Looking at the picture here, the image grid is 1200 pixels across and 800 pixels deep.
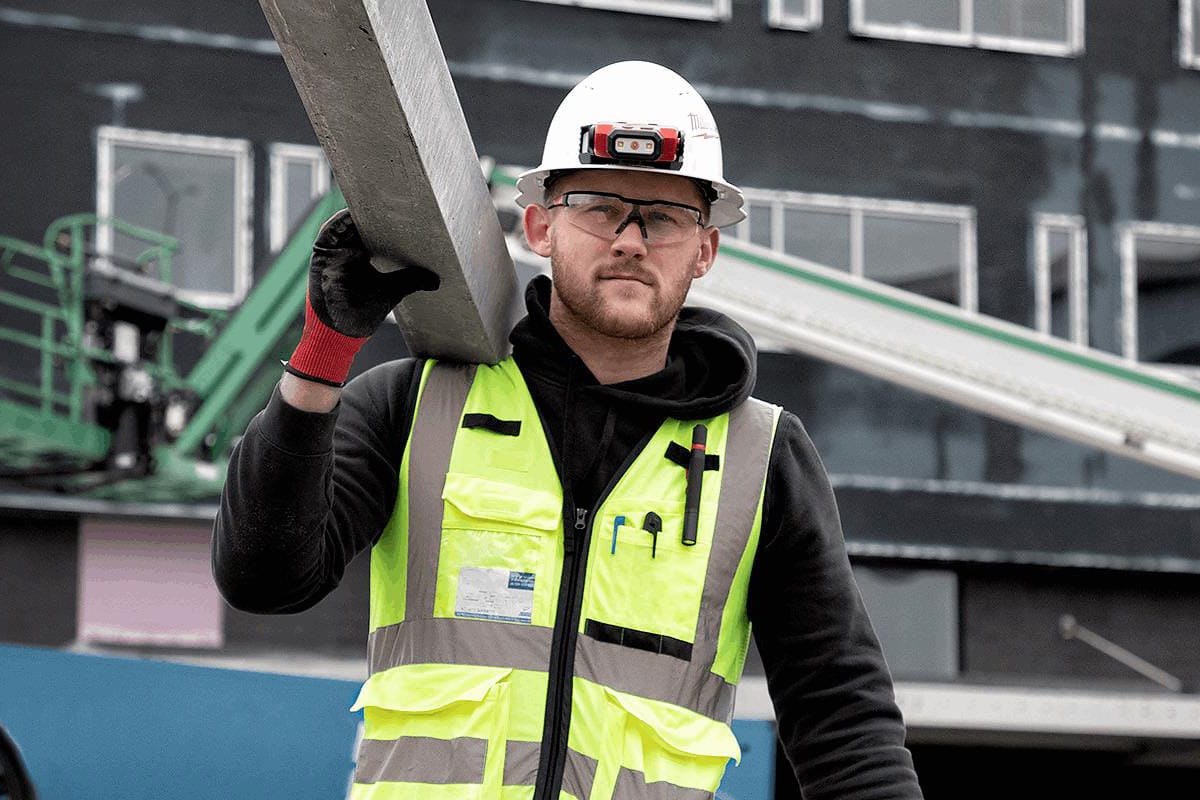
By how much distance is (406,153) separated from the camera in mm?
2426

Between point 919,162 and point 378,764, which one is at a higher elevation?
point 919,162

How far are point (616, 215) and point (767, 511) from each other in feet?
1.82

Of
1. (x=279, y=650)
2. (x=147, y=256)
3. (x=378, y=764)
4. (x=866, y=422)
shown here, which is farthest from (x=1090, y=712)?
(x=378, y=764)

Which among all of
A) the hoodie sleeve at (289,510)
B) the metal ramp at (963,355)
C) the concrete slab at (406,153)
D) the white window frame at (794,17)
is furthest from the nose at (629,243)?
the white window frame at (794,17)

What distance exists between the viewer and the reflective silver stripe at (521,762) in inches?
106

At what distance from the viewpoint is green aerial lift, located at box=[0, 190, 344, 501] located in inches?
417

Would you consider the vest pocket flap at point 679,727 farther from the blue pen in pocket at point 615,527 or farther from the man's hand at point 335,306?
the man's hand at point 335,306

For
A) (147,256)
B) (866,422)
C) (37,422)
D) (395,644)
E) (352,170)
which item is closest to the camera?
(352,170)

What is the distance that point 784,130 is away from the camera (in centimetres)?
1423

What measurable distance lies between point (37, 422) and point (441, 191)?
8.66 metres

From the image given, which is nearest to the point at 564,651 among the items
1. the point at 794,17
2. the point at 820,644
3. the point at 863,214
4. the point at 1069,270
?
the point at 820,644

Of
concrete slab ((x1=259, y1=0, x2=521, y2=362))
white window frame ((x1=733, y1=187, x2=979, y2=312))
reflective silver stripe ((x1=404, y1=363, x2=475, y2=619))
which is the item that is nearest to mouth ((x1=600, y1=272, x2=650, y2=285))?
concrete slab ((x1=259, y1=0, x2=521, y2=362))

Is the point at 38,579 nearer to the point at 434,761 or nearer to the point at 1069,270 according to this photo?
the point at 1069,270

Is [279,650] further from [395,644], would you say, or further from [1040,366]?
[395,644]
